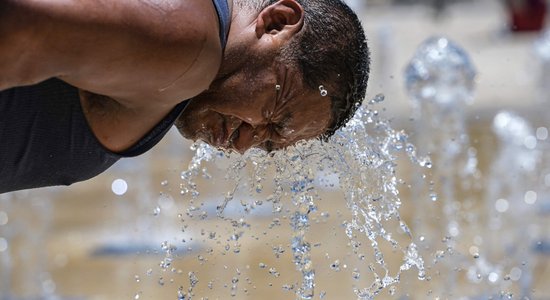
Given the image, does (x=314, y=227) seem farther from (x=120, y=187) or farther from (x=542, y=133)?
(x=542, y=133)

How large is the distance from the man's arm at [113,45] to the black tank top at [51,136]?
0.11 m

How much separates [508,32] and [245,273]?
1068 centimetres

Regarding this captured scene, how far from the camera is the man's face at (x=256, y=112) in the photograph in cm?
215

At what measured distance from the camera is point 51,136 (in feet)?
7.12

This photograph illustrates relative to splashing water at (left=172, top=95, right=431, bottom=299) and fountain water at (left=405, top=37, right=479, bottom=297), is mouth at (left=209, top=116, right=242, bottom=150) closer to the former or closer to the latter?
splashing water at (left=172, top=95, right=431, bottom=299)

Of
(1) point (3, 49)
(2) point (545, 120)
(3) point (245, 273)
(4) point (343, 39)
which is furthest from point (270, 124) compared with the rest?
(2) point (545, 120)

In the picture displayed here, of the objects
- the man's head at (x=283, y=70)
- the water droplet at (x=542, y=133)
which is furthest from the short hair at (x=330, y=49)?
the water droplet at (x=542, y=133)

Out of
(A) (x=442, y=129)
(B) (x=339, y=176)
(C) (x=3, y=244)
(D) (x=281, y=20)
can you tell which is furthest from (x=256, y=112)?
(C) (x=3, y=244)

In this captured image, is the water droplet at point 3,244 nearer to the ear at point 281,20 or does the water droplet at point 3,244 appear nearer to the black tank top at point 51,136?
the black tank top at point 51,136

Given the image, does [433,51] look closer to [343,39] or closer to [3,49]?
[343,39]

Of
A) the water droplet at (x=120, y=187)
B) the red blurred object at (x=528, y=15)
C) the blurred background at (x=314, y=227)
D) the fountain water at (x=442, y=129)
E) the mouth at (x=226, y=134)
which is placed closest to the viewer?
the mouth at (x=226, y=134)

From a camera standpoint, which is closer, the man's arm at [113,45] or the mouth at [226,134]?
the man's arm at [113,45]

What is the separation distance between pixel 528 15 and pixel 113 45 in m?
14.3

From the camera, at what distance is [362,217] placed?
10.4 ft
